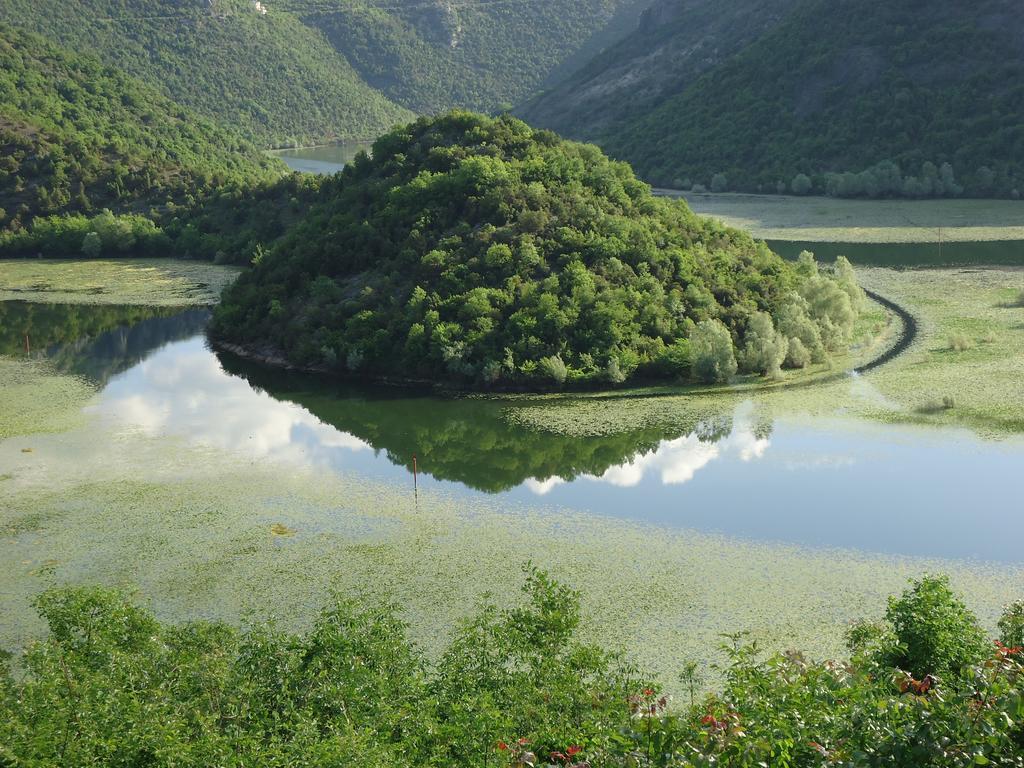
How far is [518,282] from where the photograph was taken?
41.7 meters

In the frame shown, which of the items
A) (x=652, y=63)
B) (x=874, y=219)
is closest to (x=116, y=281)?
(x=874, y=219)

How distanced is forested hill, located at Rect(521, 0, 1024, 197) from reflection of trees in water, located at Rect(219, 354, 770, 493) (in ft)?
192

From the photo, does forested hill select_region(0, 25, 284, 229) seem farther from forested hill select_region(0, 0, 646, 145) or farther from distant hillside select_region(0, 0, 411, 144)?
forested hill select_region(0, 0, 646, 145)

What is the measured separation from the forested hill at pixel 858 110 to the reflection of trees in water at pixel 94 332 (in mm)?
53780

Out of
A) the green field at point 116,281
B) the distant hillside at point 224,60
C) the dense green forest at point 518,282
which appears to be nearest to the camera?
the dense green forest at point 518,282

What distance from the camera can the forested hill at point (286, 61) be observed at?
447 feet

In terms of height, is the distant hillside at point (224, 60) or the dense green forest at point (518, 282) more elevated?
the distant hillside at point (224, 60)

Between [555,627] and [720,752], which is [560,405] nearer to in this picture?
[555,627]

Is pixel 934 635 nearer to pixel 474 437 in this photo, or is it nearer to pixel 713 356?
pixel 474 437

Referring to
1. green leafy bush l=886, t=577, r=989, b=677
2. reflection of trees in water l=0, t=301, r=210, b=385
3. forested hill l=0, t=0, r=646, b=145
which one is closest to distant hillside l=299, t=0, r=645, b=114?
forested hill l=0, t=0, r=646, b=145

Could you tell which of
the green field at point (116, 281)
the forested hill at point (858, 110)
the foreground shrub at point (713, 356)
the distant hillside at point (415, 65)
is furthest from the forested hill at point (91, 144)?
the distant hillside at point (415, 65)

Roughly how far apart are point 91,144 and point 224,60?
67835mm

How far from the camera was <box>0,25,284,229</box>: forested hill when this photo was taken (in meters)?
79.2

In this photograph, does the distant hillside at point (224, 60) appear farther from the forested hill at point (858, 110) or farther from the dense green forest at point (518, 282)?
the dense green forest at point (518, 282)
